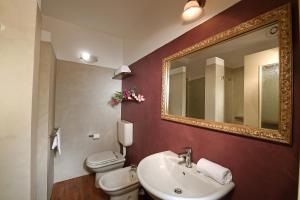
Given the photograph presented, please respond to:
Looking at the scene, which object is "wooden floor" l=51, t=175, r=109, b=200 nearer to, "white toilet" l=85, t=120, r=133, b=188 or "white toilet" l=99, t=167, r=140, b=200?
"white toilet" l=85, t=120, r=133, b=188

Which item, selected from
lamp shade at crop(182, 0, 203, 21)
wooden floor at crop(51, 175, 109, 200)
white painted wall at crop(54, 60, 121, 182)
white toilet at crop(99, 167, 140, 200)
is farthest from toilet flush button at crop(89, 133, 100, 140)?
lamp shade at crop(182, 0, 203, 21)

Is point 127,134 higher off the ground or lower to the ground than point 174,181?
higher

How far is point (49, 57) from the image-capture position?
152 cm

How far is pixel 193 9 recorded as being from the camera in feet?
3.65

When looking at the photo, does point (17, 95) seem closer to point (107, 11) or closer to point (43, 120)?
point (43, 120)

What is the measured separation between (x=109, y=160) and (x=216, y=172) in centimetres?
159

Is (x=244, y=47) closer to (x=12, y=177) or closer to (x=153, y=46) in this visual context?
(x=153, y=46)

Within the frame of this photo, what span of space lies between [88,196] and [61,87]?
5.26 ft

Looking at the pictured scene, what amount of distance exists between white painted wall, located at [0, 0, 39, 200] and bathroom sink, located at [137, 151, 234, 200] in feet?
2.52

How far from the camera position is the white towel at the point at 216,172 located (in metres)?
0.89

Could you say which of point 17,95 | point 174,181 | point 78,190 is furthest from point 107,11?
point 78,190

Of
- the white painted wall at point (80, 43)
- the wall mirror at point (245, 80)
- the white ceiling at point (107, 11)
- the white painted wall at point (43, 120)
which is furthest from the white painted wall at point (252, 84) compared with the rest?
the white painted wall at point (80, 43)

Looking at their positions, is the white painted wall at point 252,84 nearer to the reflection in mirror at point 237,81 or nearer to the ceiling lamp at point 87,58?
the reflection in mirror at point 237,81

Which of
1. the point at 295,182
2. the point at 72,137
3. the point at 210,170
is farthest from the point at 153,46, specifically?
the point at 72,137
